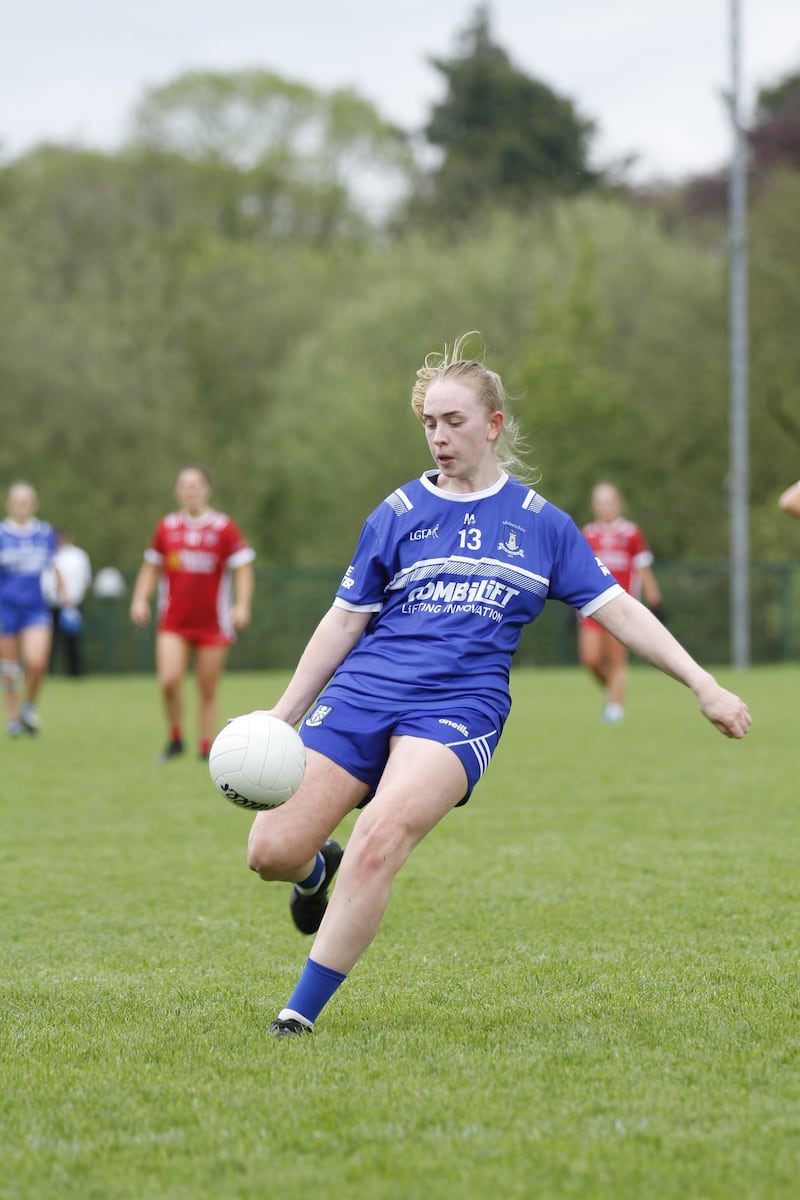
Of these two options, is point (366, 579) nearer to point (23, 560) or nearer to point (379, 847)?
point (379, 847)

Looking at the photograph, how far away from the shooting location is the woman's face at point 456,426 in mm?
5109

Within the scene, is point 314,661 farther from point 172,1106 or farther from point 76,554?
point 76,554

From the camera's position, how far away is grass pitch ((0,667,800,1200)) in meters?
3.68

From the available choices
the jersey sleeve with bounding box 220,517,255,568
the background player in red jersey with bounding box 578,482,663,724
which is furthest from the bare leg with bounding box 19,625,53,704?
the background player in red jersey with bounding box 578,482,663,724

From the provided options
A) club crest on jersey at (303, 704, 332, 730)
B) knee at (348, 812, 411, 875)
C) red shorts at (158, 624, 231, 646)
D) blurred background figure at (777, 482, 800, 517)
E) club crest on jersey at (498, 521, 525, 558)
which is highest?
blurred background figure at (777, 482, 800, 517)

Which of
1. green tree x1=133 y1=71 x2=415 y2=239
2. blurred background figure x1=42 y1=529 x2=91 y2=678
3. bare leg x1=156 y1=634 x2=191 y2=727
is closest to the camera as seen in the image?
bare leg x1=156 y1=634 x2=191 y2=727

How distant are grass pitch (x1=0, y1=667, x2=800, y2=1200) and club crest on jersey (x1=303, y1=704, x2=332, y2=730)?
921mm

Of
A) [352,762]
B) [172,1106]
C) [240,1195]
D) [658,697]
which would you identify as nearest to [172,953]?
[352,762]

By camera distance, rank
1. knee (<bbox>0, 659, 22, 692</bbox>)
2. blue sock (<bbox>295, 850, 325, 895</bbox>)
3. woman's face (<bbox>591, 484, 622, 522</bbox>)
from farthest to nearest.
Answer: knee (<bbox>0, 659, 22, 692</bbox>)
woman's face (<bbox>591, 484, 622, 522</bbox>)
blue sock (<bbox>295, 850, 325, 895</bbox>)

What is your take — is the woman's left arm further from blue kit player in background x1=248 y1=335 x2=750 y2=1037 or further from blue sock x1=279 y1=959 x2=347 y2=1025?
blue sock x1=279 y1=959 x2=347 y2=1025

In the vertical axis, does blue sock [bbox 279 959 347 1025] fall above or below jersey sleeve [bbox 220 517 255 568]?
below

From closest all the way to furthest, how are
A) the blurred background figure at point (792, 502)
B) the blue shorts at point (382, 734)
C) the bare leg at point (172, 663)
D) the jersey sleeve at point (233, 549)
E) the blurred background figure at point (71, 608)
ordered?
the blue shorts at point (382, 734) < the blurred background figure at point (792, 502) < the bare leg at point (172, 663) < the jersey sleeve at point (233, 549) < the blurred background figure at point (71, 608)

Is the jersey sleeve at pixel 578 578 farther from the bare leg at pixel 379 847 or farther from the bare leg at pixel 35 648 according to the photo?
the bare leg at pixel 35 648

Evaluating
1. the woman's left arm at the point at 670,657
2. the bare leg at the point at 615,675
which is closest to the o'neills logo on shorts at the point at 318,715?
the woman's left arm at the point at 670,657
